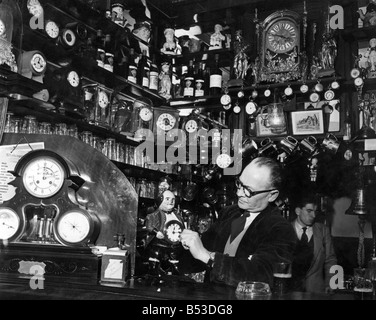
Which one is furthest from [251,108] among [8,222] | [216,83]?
[8,222]

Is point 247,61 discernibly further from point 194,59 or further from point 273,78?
point 194,59

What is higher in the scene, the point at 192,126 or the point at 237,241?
the point at 192,126

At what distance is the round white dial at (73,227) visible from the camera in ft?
5.44

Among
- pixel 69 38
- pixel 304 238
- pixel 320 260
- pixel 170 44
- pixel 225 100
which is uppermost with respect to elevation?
pixel 170 44

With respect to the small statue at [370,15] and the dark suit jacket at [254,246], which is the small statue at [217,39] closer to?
the small statue at [370,15]

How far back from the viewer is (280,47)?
376cm

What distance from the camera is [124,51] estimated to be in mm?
3938

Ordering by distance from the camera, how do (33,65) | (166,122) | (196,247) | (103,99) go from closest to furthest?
(196,247)
(33,65)
(103,99)
(166,122)

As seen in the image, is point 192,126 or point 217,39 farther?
point 217,39

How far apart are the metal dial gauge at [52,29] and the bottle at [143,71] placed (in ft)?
3.14

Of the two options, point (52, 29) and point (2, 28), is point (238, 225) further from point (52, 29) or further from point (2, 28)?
point (52, 29)

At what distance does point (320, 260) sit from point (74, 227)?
126 cm

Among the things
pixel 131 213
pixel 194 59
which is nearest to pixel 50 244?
pixel 131 213

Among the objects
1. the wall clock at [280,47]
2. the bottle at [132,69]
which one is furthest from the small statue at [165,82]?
the wall clock at [280,47]
